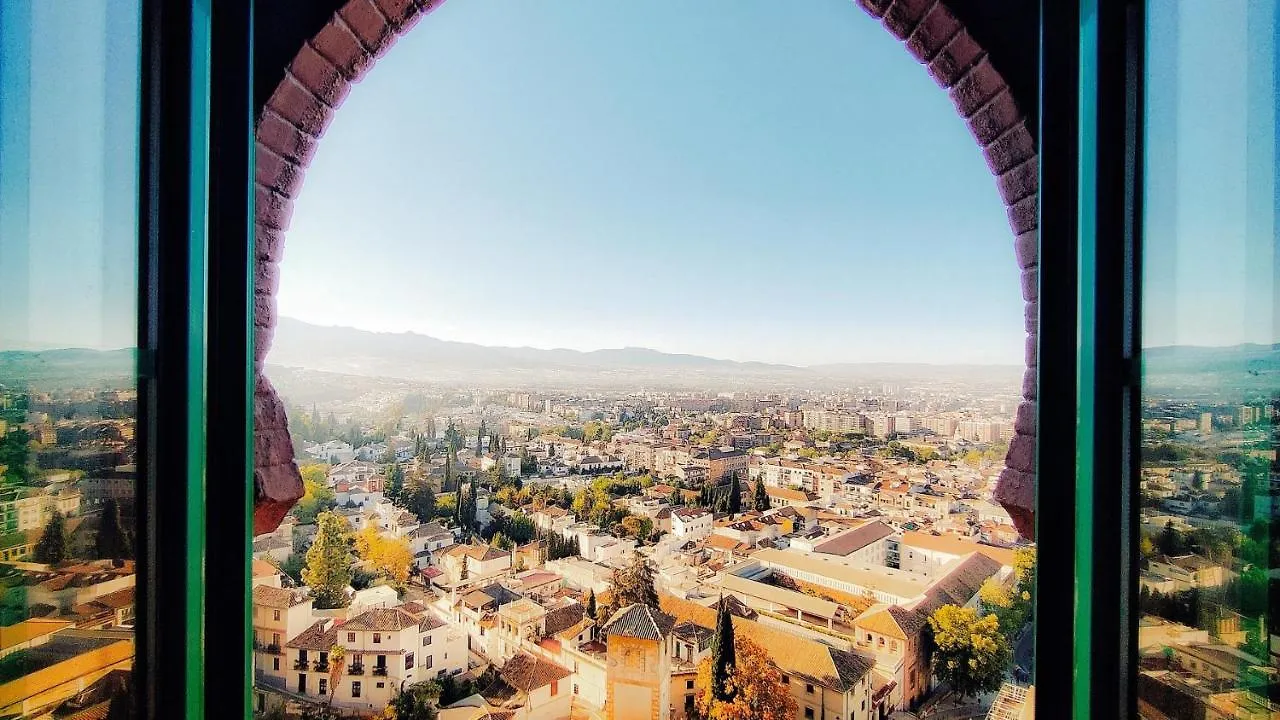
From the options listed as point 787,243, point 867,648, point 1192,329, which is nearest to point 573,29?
point 787,243

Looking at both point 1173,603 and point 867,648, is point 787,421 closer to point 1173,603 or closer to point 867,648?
point 867,648

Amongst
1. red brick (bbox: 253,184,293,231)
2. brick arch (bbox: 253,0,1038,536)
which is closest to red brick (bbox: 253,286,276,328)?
brick arch (bbox: 253,0,1038,536)

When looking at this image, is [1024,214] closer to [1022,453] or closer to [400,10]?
[1022,453]

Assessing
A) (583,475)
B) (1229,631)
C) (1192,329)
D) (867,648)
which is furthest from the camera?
(583,475)

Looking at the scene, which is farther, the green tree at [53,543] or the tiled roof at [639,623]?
the tiled roof at [639,623]

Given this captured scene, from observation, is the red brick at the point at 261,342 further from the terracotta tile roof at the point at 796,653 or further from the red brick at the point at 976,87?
the red brick at the point at 976,87

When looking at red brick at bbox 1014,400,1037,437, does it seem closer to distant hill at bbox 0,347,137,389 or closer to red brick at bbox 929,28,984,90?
red brick at bbox 929,28,984,90

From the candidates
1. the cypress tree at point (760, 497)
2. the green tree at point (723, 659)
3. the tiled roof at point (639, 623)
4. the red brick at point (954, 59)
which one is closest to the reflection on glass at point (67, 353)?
the tiled roof at point (639, 623)
